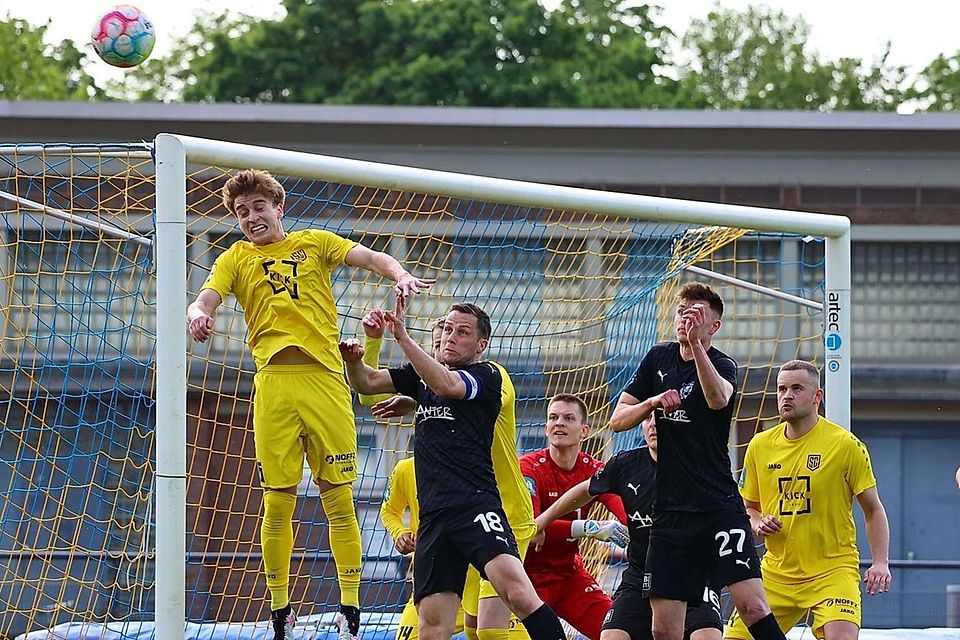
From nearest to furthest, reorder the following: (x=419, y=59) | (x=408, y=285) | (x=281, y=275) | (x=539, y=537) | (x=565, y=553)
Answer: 1. (x=408, y=285)
2. (x=281, y=275)
3. (x=539, y=537)
4. (x=565, y=553)
5. (x=419, y=59)

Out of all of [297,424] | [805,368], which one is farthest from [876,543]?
[297,424]

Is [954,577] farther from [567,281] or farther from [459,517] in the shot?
[459,517]

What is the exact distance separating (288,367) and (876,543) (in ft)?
9.77

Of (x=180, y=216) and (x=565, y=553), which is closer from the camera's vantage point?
(x=180, y=216)

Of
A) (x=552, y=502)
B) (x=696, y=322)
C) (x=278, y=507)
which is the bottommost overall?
(x=278, y=507)

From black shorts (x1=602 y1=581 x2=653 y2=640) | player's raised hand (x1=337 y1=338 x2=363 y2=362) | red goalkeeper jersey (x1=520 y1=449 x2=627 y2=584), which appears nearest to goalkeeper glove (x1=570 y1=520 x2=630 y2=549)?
red goalkeeper jersey (x1=520 y1=449 x2=627 y2=584)

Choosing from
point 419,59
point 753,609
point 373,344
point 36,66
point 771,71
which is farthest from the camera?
point 771,71

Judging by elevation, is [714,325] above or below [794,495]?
above

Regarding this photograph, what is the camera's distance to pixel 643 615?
261 inches

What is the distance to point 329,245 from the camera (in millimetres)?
6566

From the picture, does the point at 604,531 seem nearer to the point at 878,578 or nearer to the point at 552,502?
the point at 552,502

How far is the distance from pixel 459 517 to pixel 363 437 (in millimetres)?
5252

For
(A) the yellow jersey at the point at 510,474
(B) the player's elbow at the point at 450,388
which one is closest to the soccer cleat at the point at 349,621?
(A) the yellow jersey at the point at 510,474

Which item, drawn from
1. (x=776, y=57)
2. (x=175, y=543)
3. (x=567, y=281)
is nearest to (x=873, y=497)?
(x=175, y=543)
